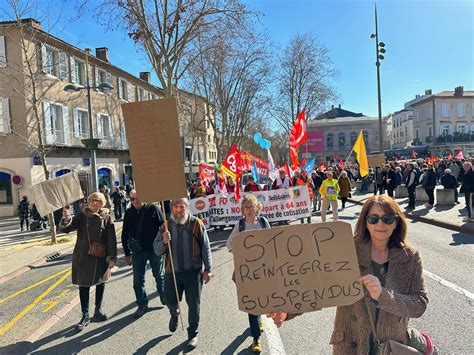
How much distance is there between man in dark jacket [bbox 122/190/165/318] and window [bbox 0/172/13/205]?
735 inches

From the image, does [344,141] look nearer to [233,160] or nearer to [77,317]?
[233,160]

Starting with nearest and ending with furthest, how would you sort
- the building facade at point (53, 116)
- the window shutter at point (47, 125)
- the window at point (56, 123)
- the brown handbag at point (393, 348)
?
the brown handbag at point (393, 348)
the building facade at point (53, 116)
the window shutter at point (47, 125)
the window at point (56, 123)

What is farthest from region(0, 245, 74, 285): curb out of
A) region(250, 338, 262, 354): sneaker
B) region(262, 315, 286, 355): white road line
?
region(250, 338, 262, 354): sneaker

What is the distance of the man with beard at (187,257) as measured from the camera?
3.88 meters

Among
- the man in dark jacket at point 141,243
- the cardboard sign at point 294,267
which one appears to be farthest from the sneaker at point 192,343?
the cardboard sign at point 294,267

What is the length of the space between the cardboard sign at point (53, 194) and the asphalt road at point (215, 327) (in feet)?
5.03

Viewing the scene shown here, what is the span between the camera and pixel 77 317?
4.89 meters

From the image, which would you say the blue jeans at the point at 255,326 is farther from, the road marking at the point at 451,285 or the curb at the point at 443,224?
the curb at the point at 443,224

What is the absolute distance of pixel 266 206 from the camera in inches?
420

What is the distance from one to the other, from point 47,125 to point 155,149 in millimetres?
19949

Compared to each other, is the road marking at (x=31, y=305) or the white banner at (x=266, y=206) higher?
the white banner at (x=266, y=206)

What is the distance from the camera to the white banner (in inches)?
419

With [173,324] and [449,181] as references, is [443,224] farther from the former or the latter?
[173,324]

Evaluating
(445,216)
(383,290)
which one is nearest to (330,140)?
(445,216)
